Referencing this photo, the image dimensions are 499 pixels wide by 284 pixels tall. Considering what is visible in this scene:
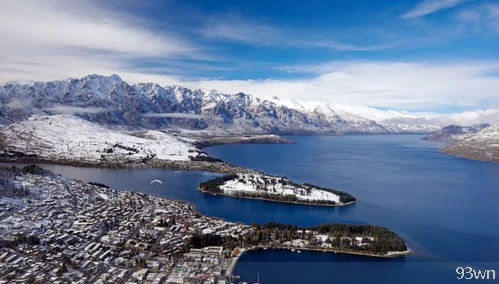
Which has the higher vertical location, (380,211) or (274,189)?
(274,189)

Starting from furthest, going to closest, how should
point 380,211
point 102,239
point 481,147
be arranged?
1. point 481,147
2. point 380,211
3. point 102,239

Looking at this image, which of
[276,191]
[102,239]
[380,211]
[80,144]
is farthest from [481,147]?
[102,239]

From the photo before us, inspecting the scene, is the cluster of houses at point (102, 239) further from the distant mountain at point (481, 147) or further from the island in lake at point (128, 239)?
the distant mountain at point (481, 147)

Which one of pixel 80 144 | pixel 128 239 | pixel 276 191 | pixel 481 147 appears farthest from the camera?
pixel 481 147

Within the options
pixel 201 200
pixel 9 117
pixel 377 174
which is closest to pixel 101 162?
pixel 201 200

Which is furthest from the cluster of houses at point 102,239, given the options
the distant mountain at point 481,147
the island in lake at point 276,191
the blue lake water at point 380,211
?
the distant mountain at point 481,147

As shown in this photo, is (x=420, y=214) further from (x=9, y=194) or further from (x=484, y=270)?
(x=9, y=194)

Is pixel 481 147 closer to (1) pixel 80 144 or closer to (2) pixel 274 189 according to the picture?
(2) pixel 274 189
